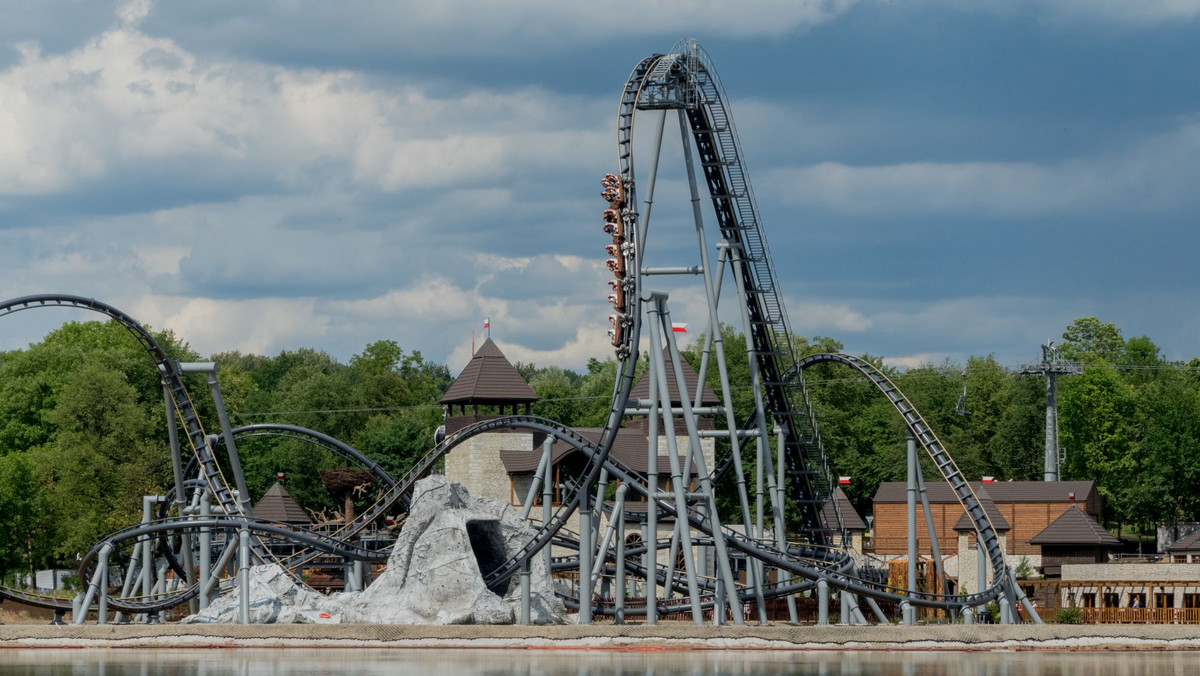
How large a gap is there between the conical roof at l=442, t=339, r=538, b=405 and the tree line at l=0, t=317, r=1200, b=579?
1028 cm

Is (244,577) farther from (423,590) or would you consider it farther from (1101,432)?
(1101,432)

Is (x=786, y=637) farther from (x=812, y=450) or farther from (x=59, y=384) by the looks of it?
(x=59, y=384)

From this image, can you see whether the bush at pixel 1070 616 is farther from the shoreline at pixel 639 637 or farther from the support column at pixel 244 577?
the support column at pixel 244 577

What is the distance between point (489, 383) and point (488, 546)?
21.8m

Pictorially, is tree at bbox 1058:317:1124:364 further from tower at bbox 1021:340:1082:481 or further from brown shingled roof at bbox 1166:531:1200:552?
brown shingled roof at bbox 1166:531:1200:552

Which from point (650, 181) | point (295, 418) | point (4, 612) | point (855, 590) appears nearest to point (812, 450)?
point (855, 590)

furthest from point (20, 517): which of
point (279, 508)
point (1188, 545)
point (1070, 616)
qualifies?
point (1188, 545)

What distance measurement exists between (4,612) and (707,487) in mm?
25616

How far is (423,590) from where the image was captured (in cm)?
4053

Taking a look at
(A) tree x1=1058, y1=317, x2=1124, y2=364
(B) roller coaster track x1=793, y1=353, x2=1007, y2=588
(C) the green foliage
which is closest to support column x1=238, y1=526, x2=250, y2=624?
(B) roller coaster track x1=793, y1=353, x2=1007, y2=588

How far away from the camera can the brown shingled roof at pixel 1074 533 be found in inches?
2359

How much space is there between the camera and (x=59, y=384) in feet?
256

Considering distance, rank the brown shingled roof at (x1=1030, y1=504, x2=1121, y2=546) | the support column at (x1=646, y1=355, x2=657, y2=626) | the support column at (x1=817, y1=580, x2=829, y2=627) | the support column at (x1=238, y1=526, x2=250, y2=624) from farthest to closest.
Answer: the brown shingled roof at (x1=1030, y1=504, x2=1121, y2=546)
the support column at (x1=817, y1=580, x2=829, y2=627)
the support column at (x1=238, y1=526, x2=250, y2=624)
the support column at (x1=646, y1=355, x2=657, y2=626)

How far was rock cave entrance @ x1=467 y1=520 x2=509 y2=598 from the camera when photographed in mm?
44500
